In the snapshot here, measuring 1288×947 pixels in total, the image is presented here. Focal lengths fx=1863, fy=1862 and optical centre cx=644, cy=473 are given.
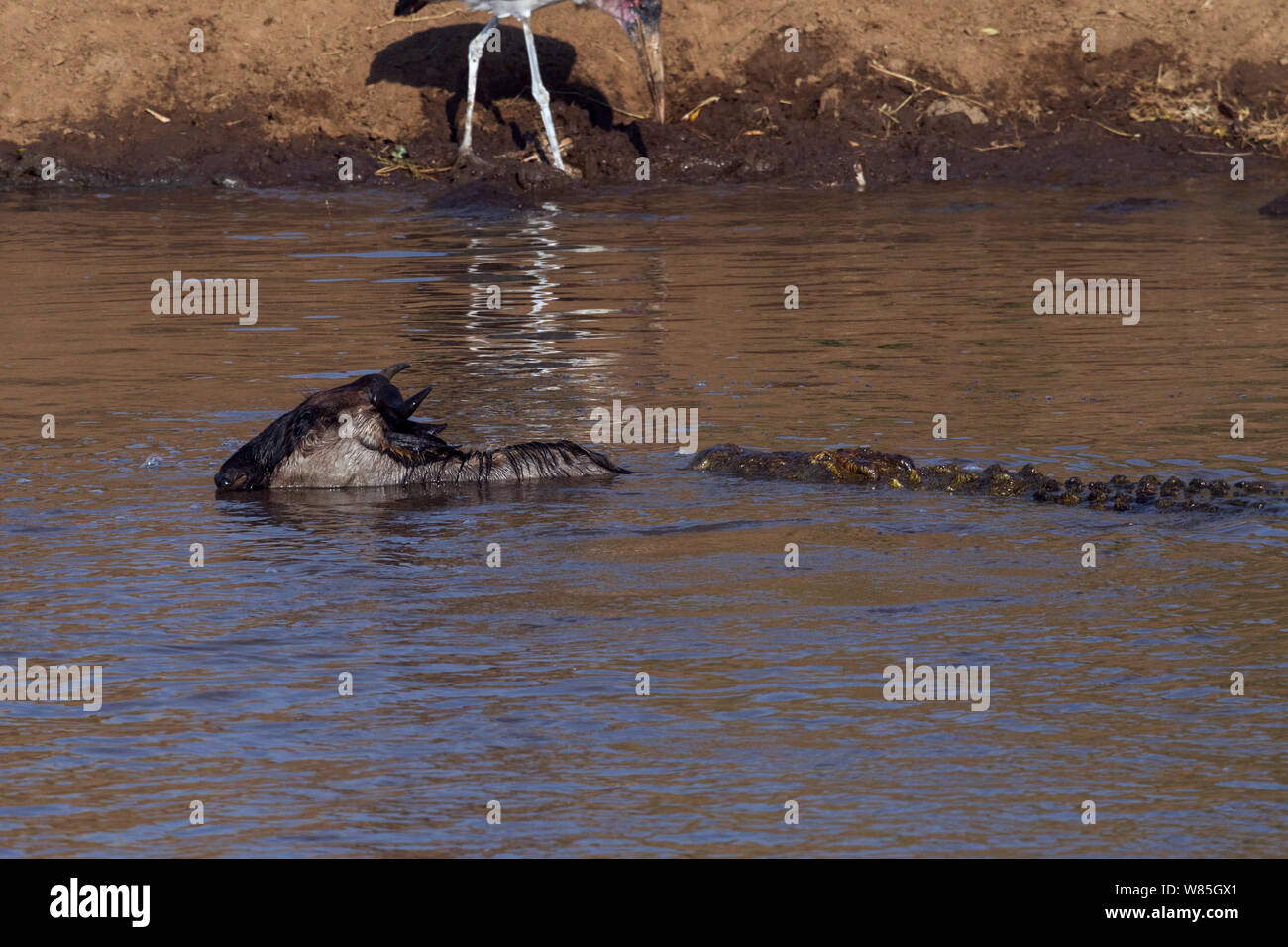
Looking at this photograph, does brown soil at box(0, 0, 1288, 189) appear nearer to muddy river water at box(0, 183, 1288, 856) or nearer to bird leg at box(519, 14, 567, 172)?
bird leg at box(519, 14, 567, 172)

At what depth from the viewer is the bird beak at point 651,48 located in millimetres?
18703

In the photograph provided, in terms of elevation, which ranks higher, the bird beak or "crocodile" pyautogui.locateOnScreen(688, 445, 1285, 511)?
the bird beak

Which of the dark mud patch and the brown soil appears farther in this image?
the brown soil

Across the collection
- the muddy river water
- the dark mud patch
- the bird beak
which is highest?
the bird beak

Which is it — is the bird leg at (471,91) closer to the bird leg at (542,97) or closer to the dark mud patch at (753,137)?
the dark mud patch at (753,137)

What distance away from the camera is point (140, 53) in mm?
20188

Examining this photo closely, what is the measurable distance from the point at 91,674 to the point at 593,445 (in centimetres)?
338

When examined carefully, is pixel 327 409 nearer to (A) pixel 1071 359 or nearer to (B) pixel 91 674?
(B) pixel 91 674

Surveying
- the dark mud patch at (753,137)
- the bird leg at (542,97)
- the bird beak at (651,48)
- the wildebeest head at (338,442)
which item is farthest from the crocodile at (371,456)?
the bird beak at (651,48)

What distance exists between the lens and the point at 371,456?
25.8 feet

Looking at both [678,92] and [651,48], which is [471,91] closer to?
[651,48]

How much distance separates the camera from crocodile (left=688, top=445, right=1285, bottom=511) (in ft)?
22.7

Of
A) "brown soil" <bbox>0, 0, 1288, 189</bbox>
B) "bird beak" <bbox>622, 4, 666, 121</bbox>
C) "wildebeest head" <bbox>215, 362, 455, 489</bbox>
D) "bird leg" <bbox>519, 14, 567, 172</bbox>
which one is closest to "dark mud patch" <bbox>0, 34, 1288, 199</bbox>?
"brown soil" <bbox>0, 0, 1288, 189</bbox>
